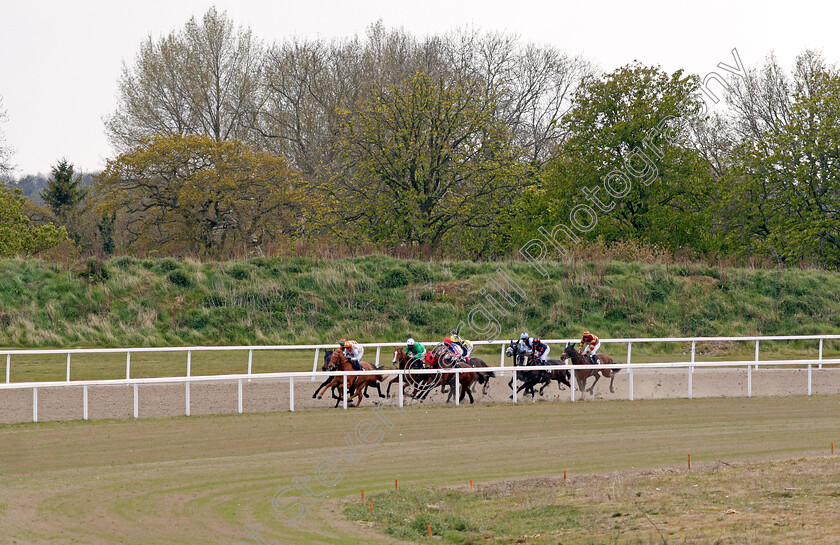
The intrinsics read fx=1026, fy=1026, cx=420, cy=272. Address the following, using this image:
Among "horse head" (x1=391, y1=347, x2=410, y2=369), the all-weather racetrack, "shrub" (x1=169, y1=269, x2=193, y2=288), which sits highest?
"shrub" (x1=169, y1=269, x2=193, y2=288)

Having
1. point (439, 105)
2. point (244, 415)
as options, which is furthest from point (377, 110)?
point (244, 415)

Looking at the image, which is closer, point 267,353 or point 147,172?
point 267,353

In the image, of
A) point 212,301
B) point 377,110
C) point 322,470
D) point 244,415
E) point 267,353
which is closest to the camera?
point 322,470

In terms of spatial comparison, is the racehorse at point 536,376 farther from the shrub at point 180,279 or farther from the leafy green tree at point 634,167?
the leafy green tree at point 634,167

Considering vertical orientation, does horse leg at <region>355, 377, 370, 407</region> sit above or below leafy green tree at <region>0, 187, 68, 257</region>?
below

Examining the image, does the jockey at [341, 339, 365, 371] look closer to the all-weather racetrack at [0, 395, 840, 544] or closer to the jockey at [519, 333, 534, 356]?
the all-weather racetrack at [0, 395, 840, 544]

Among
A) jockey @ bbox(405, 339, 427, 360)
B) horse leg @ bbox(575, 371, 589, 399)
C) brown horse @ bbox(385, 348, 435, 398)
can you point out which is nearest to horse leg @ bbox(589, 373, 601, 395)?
horse leg @ bbox(575, 371, 589, 399)

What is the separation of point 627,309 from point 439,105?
10.1m

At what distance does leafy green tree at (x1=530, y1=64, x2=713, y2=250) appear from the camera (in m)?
32.8

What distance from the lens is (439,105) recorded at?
113ft

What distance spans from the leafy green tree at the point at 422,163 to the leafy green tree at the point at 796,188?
7730 mm

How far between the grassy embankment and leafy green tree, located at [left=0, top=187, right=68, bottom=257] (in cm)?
455

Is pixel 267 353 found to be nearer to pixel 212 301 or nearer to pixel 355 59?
pixel 212 301

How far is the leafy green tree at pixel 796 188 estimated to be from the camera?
33.4m
